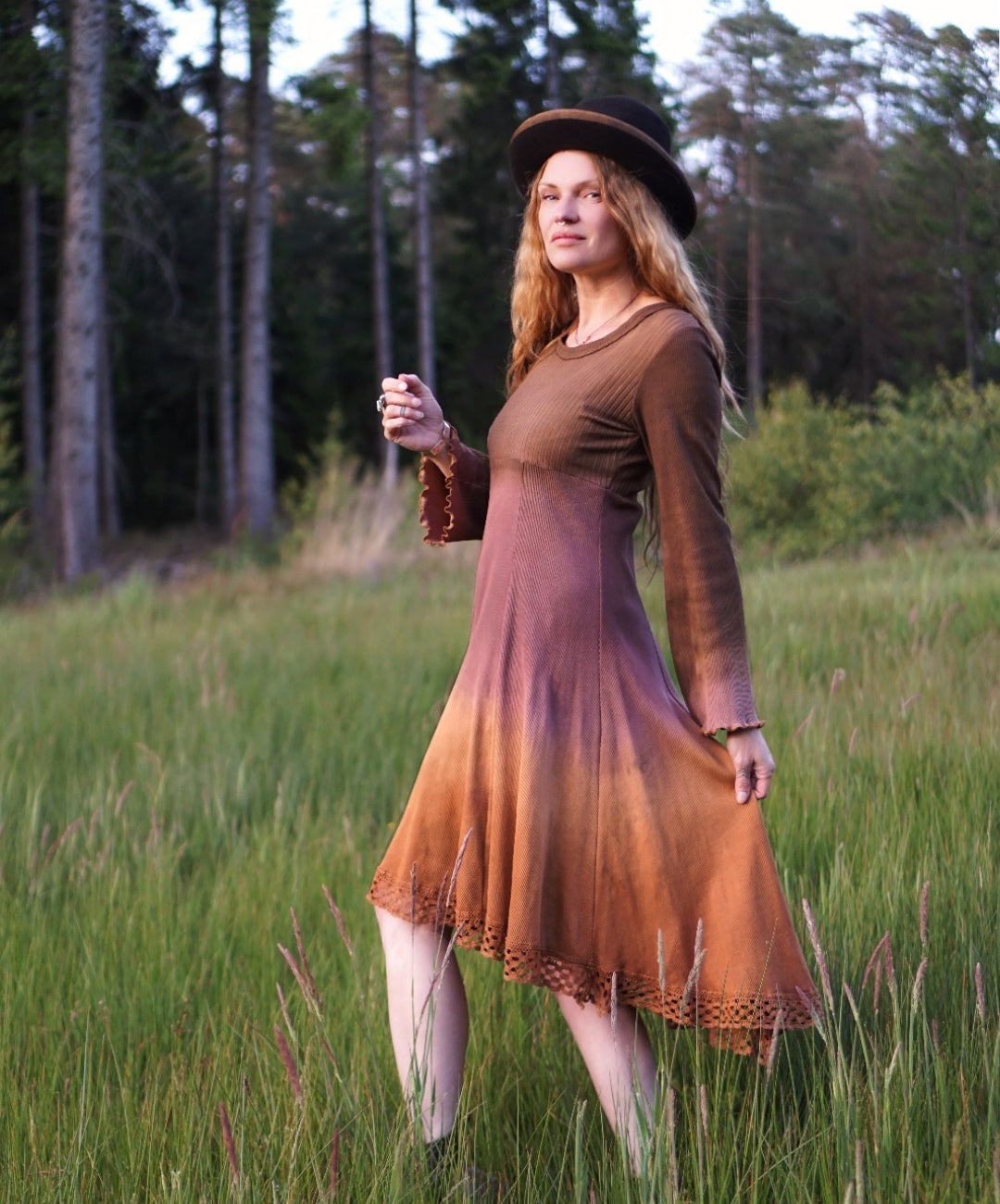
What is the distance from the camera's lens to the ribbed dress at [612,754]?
1.81 meters

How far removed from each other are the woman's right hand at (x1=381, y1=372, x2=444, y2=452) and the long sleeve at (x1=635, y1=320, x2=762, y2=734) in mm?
388

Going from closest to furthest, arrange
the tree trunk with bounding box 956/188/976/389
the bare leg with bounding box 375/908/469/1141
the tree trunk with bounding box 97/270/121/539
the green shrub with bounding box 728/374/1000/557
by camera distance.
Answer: the bare leg with bounding box 375/908/469/1141 → the green shrub with bounding box 728/374/1000/557 → the tree trunk with bounding box 956/188/976/389 → the tree trunk with bounding box 97/270/121/539

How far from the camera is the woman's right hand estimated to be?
204 centimetres

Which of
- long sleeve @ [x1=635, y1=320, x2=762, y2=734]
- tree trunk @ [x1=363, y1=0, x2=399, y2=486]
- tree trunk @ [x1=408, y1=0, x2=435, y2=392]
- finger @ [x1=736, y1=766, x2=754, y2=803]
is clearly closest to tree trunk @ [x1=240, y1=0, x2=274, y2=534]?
tree trunk @ [x1=363, y1=0, x2=399, y2=486]

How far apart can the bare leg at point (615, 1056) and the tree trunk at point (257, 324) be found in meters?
14.3

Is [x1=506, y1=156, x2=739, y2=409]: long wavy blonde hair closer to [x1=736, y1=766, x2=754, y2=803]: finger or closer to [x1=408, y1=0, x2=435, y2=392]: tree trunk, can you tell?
[x1=736, y1=766, x2=754, y2=803]: finger

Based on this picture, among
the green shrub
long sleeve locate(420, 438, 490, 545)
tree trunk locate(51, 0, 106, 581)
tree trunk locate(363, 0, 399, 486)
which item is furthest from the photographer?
tree trunk locate(363, 0, 399, 486)

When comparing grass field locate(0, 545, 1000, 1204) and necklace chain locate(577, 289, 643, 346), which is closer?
grass field locate(0, 545, 1000, 1204)

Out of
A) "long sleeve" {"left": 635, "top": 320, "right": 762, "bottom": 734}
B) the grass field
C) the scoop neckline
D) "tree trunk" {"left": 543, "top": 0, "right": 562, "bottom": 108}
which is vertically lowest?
the grass field

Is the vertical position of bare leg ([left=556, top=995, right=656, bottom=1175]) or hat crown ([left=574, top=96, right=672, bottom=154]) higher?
hat crown ([left=574, top=96, right=672, bottom=154])

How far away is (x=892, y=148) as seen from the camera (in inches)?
476

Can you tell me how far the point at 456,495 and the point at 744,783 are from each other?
75cm

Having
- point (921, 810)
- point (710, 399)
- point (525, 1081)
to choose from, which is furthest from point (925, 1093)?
point (921, 810)

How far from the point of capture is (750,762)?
1834mm
